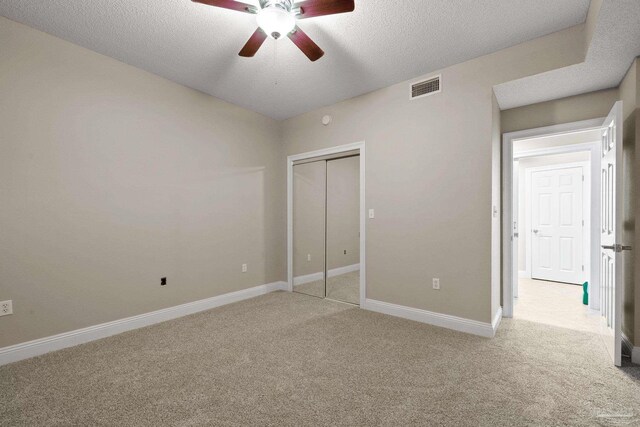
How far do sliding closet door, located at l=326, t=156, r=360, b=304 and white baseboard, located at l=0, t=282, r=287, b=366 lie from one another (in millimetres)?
1296

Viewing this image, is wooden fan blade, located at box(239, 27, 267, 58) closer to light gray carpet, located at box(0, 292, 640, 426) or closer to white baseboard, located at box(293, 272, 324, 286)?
light gray carpet, located at box(0, 292, 640, 426)

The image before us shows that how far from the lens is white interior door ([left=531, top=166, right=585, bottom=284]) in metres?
4.84

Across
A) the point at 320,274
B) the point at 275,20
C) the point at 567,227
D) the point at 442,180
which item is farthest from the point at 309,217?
the point at 567,227

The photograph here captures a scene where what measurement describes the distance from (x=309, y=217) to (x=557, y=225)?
4.27m

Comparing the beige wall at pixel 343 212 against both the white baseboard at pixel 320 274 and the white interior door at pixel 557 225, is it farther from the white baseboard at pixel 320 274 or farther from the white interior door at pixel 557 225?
the white interior door at pixel 557 225

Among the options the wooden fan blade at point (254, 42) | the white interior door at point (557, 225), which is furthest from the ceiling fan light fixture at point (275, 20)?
the white interior door at point (557, 225)

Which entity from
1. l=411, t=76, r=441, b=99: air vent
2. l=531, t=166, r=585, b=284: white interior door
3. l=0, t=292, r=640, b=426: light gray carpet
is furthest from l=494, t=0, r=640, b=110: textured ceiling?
l=531, t=166, r=585, b=284: white interior door

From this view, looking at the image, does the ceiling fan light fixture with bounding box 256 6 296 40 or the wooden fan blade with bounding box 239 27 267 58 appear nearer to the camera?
the ceiling fan light fixture with bounding box 256 6 296 40

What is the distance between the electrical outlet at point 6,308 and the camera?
2.26 metres

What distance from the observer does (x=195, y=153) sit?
140 inches

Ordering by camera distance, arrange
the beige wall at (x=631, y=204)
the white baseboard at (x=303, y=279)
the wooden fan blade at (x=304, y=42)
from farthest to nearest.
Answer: the white baseboard at (x=303, y=279), the beige wall at (x=631, y=204), the wooden fan blade at (x=304, y=42)

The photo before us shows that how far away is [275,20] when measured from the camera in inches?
74.4

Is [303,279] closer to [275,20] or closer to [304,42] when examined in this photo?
[304,42]

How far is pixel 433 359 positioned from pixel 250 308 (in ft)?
7.24
